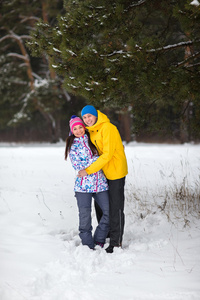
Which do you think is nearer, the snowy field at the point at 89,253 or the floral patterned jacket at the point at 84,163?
the snowy field at the point at 89,253

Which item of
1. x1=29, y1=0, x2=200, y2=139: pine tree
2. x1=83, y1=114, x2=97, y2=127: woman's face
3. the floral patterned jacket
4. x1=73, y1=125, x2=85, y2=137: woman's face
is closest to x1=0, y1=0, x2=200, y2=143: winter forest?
x1=29, y1=0, x2=200, y2=139: pine tree

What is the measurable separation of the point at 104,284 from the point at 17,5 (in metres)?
20.7

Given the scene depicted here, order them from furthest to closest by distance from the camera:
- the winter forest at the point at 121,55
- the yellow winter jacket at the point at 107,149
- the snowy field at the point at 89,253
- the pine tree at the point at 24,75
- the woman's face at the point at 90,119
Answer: the pine tree at the point at 24,75
the winter forest at the point at 121,55
the woman's face at the point at 90,119
the yellow winter jacket at the point at 107,149
the snowy field at the point at 89,253

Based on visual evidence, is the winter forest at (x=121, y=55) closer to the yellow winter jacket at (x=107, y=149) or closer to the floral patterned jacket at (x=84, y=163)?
the yellow winter jacket at (x=107, y=149)

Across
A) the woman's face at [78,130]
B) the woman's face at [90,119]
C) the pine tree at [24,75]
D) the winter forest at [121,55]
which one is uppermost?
the pine tree at [24,75]

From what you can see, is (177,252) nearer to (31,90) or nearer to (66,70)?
(66,70)

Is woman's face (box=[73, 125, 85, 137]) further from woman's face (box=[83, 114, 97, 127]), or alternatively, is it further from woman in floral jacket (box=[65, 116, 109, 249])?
woman's face (box=[83, 114, 97, 127])

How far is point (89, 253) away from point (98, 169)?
930 mm

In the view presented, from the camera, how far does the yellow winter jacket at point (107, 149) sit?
3.53 metres

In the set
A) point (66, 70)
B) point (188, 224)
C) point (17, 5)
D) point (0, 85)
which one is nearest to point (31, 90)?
point (0, 85)

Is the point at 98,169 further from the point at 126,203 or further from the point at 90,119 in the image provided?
the point at 126,203

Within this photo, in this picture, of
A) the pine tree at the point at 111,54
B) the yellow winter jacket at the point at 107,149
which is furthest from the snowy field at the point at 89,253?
the pine tree at the point at 111,54

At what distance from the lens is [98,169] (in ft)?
11.6

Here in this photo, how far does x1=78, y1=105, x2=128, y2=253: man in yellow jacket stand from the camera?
363 cm
